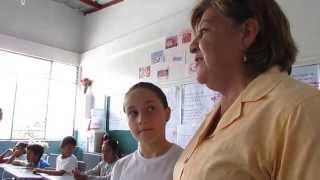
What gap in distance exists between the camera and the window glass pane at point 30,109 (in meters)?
4.48

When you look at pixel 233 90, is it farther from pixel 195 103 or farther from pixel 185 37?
pixel 185 37

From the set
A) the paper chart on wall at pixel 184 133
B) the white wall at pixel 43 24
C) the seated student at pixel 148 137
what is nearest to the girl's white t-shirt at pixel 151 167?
the seated student at pixel 148 137

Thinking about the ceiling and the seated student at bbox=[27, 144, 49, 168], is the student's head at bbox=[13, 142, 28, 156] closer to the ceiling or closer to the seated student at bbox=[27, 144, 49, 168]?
the seated student at bbox=[27, 144, 49, 168]

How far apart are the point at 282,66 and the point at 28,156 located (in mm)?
3324

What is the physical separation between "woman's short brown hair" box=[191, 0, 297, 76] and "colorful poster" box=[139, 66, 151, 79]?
3.12 m

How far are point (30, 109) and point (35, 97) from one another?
0.20 m

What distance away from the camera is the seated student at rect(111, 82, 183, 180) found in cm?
99

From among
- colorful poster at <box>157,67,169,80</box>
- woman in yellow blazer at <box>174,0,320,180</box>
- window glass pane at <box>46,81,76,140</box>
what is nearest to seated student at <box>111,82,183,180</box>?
woman in yellow blazer at <box>174,0,320,180</box>

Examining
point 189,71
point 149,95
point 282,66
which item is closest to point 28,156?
point 189,71

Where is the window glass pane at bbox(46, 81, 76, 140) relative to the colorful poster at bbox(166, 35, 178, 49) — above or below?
below

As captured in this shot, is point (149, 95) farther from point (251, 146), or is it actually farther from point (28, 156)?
point (28, 156)

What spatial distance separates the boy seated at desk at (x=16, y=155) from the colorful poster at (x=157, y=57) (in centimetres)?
195

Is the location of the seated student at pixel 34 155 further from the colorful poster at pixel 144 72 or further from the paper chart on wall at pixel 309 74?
the paper chart on wall at pixel 309 74

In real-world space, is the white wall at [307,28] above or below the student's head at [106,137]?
above
